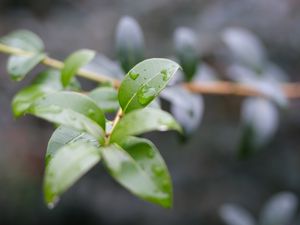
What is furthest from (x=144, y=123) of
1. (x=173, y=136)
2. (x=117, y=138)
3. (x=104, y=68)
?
(x=173, y=136)

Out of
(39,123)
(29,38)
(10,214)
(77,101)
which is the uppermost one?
(77,101)

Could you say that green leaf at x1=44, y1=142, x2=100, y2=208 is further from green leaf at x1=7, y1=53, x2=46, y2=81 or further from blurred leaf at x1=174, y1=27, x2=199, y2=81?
blurred leaf at x1=174, y1=27, x2=199, y2=81

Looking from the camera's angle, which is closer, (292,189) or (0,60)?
(0,60)

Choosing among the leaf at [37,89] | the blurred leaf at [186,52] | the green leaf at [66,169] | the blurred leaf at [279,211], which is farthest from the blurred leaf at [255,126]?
the green leaf at [66,169]

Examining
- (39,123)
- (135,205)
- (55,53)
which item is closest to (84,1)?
(55,53)

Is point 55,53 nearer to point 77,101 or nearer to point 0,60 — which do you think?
point 0,60

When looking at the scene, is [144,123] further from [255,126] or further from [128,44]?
[255,126]

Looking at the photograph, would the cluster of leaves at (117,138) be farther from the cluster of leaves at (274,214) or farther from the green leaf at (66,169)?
the cluster of leaves at (274,214)
